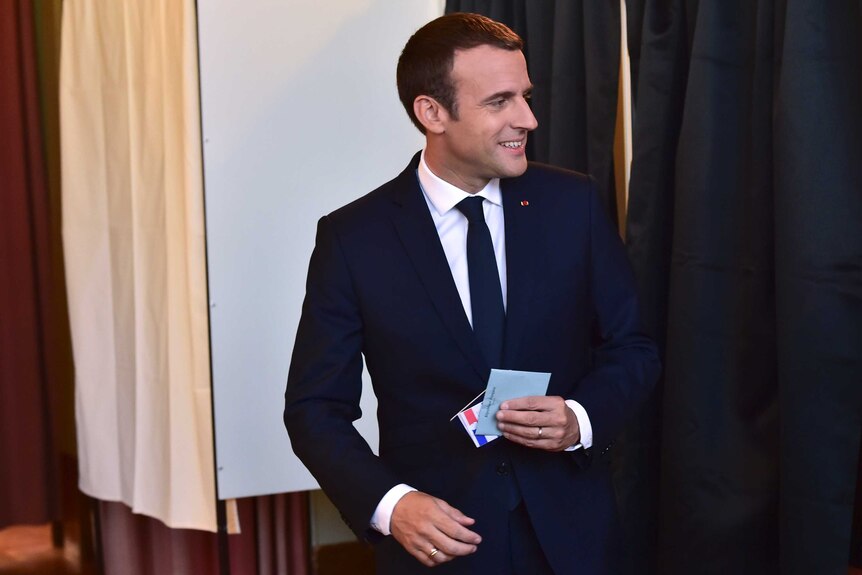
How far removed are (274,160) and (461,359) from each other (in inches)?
57.3

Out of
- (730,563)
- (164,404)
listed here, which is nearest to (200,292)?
(164,404)

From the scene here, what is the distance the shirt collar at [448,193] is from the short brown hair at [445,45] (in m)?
0.11

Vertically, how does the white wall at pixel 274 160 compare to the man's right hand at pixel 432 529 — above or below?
above

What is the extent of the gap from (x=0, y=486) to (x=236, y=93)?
218 cm

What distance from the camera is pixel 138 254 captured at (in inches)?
134

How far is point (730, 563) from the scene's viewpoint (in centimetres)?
217

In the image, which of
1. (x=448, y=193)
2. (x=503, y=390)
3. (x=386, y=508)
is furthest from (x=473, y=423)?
(x=448, y=193)

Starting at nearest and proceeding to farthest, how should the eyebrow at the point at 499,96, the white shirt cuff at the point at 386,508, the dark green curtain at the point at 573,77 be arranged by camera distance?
the white shirt cuff at the point at 386,508 → the eyebrow at the point at 499,96 → the dark green curtain at the point at 573,77

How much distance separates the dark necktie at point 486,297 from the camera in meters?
1.72

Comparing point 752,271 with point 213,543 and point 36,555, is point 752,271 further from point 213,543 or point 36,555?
point 36,555

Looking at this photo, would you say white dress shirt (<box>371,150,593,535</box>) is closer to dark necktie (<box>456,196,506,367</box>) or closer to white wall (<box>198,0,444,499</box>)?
dark necktie (<box>456,196,506,367</box>)

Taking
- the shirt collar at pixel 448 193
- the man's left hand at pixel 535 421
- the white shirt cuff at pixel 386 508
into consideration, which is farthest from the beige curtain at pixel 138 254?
the man's left hand at pixel 535 421

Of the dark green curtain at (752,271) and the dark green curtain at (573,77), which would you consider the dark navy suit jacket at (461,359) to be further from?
the dark green curtain at (573,77)

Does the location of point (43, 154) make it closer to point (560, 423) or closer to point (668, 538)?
point (668, 538)
